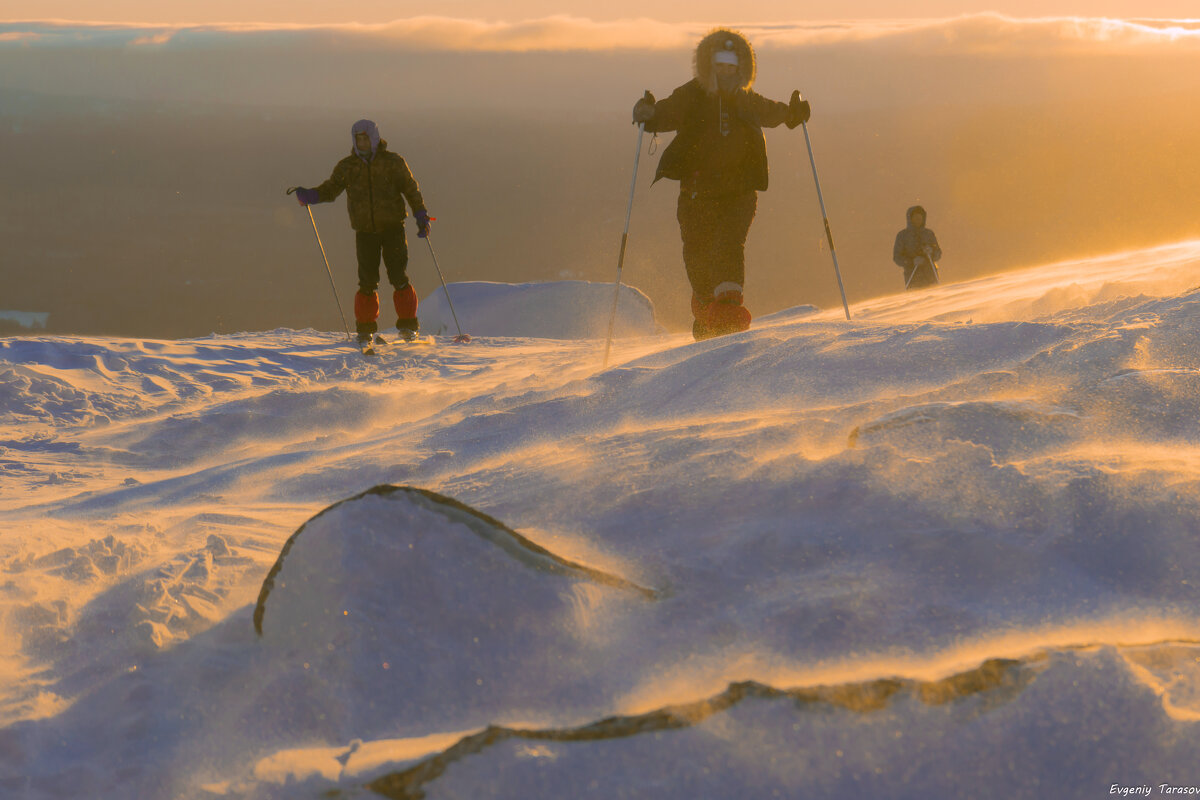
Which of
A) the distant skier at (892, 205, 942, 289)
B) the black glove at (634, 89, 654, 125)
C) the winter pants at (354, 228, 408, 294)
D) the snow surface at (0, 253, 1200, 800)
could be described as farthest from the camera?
the distant skier at (892, 205, 942, 289)

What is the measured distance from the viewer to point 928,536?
179 centimetres

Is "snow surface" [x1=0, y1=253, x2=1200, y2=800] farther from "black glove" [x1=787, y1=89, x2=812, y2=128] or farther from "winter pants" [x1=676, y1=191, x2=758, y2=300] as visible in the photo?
"black glove" [x1=787, y1=89, x2=812, y2=128]

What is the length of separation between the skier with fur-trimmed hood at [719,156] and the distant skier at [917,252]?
23.2 feet

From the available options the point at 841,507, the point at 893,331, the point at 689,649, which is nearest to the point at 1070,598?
the point at 841,507

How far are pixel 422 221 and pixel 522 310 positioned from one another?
11764 mm

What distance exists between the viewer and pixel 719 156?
5324mm

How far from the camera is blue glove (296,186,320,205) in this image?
7.78m

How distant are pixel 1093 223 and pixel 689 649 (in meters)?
132

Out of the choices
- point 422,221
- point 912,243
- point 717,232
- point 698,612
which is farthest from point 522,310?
point 698,612

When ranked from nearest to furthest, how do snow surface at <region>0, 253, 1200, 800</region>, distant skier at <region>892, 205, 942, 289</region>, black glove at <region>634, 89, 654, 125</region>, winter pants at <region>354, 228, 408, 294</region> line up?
1. snow surface at <region>0, 253, 1200, 800</region>
2. black glove at <region>634, 89, 654, 125</region>
3. winter pants at <region>354, 228, 408, 294</region>
4. distant skier at <region>892, 205, 942, 289</region>

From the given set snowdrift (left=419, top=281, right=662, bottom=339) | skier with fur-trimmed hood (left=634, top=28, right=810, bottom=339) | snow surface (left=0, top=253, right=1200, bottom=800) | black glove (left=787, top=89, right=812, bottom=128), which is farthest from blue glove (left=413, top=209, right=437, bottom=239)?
snowdrift (left=419, top=281, right=662, bottom=339)

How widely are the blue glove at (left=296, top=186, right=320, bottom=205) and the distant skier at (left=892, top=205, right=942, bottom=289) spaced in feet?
25.2

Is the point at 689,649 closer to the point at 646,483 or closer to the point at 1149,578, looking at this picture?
the point at 646,483

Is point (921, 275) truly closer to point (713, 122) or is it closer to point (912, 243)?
point (912, 243)
